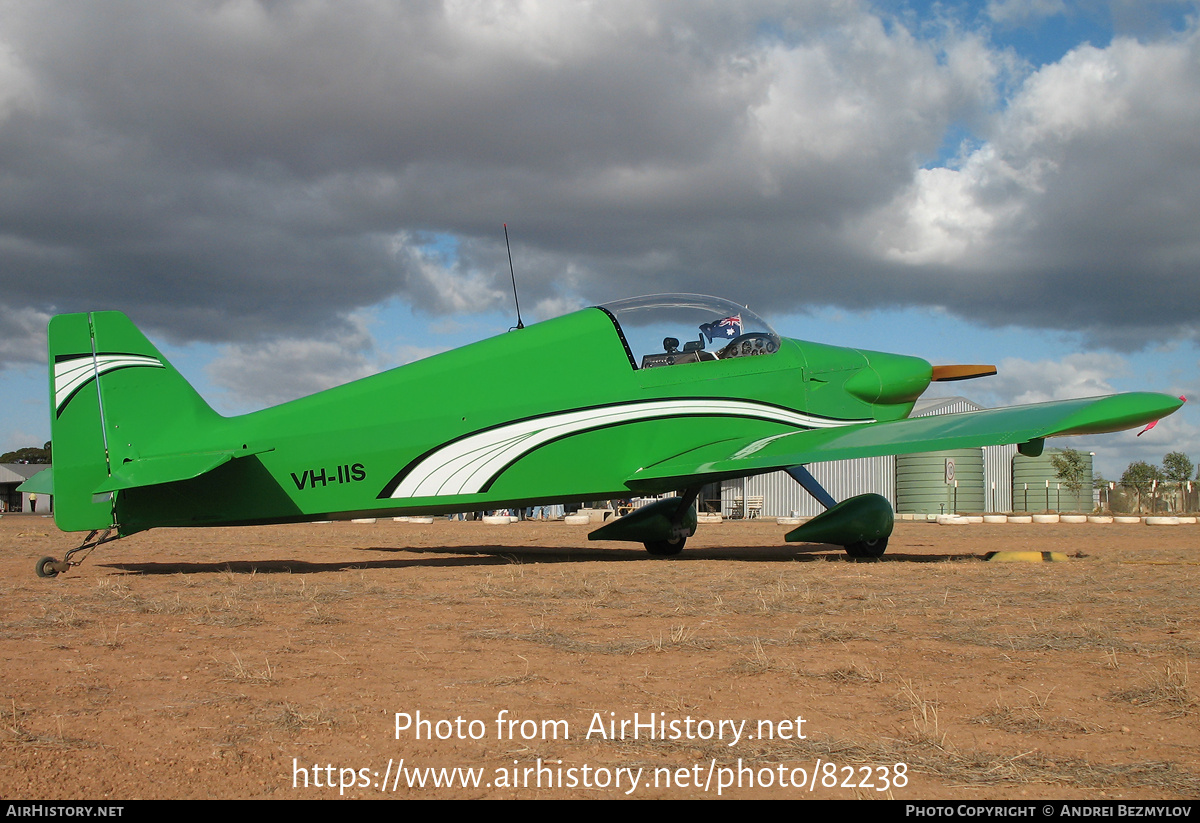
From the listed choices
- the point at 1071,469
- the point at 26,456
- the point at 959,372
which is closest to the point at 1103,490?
the point at 1071,469

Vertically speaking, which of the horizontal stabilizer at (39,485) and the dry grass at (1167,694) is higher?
the horizontal stabilizer at (39,485)

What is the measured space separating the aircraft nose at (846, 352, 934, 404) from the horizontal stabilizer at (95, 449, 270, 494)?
7.75 m

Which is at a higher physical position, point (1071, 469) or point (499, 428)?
point (499, 428)

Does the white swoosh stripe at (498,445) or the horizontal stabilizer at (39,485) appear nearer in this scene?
the white swoosh stripe at (498,445)

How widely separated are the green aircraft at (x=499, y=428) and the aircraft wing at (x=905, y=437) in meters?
0.03

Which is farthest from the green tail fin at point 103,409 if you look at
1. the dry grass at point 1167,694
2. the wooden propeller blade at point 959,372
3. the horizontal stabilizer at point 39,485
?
the wooden propeller blade at point 959,372

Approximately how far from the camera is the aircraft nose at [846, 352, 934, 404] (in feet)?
39.7

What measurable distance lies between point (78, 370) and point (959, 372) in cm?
1176

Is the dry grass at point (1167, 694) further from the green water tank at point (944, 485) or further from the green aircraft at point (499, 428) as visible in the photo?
the green water tank at point (944, 485)

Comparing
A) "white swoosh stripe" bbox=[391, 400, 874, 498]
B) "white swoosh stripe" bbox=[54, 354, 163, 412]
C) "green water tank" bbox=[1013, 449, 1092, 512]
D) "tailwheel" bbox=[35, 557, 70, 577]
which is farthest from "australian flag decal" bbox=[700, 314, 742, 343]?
"green water tank" bbox=[1013, 449, 1092, 512]

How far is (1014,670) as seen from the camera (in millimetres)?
4312

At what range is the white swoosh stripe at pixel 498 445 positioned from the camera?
984cm

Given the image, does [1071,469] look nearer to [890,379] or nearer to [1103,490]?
[1103,490]

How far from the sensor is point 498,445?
10094 millimetres
